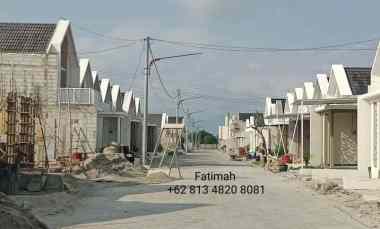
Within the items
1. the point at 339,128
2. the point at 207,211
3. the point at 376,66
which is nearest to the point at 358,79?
the point at 339,128

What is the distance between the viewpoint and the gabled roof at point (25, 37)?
119 ft

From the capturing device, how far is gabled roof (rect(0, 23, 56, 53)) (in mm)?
36375

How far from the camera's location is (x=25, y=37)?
37.3 metres

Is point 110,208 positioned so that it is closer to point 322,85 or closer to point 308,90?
point 322,85

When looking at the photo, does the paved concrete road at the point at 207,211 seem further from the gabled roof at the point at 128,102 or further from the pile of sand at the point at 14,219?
the gabled roof at the point at 128,102

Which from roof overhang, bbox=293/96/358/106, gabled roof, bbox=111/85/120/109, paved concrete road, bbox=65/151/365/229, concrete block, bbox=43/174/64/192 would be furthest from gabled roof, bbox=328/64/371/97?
gabled roof, bbox=111/85/120/109

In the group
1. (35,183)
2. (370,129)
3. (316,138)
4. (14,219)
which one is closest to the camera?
(14,219)

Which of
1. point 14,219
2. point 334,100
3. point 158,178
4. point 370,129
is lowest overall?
point 158,178

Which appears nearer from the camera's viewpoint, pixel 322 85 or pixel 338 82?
pixel 338 82

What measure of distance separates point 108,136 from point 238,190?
951 inches

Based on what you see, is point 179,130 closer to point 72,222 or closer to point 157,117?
point 72,222

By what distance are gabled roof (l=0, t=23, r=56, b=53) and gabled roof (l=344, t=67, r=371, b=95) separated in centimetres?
1595

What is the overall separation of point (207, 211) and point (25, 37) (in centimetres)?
2429

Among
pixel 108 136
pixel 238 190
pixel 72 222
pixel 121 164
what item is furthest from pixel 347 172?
pixel 108 136
